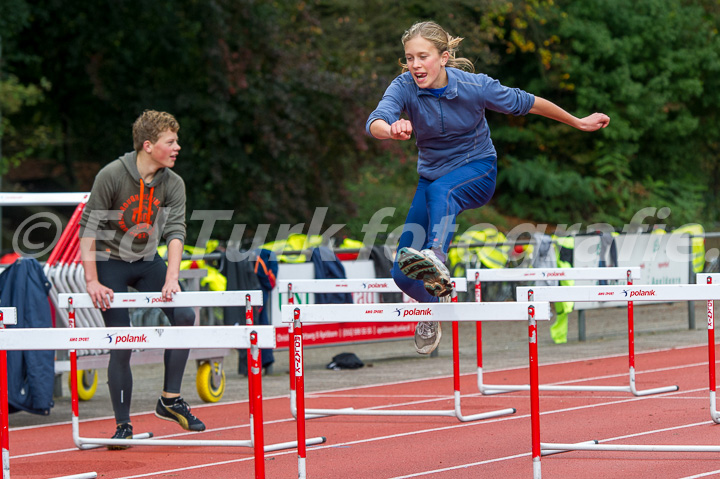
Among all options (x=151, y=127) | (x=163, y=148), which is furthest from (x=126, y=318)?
(x=151, y=127)

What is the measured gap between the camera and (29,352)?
8547mm

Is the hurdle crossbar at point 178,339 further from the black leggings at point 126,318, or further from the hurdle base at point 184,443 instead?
the black leggings at point 126,318

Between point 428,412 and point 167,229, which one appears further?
point 428,412

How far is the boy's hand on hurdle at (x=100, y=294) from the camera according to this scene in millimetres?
7000

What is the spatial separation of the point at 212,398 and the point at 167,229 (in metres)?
3.00

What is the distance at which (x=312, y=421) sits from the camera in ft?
28.3

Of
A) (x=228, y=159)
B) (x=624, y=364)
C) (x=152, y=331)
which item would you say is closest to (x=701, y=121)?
(x=228, y=159)

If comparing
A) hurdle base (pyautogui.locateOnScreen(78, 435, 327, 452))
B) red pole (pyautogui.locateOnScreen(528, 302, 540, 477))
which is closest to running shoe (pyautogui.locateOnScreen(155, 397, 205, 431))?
hurdle base (pyautogui.locateOnScreen(78, 435, 327, 452))

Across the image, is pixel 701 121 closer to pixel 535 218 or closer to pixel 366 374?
pixel 535 218

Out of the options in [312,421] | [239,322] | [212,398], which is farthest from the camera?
[239,322]

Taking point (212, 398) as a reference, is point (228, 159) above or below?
above

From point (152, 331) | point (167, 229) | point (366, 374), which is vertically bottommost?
point (366, 374)

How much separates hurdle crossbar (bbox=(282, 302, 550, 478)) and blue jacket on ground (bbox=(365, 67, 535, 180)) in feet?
2.69

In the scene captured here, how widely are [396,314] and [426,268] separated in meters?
0.51
